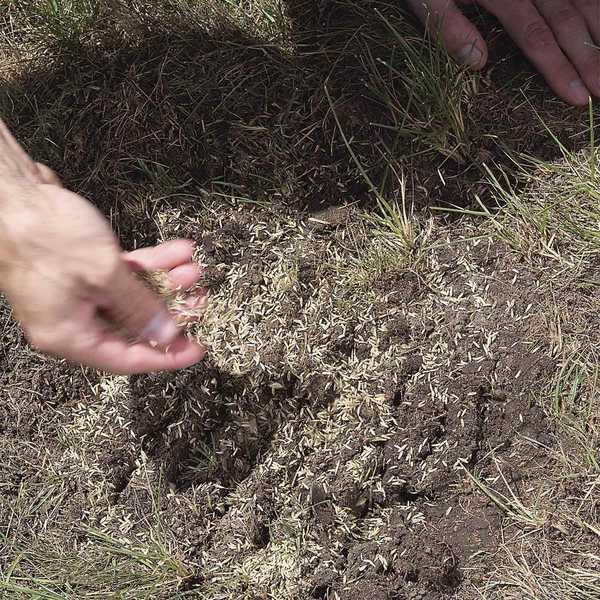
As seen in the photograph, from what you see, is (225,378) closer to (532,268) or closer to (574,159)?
(532,268)

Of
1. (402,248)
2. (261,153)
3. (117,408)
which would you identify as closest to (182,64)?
(261,153)

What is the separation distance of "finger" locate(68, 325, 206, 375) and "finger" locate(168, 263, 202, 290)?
0.32 meters

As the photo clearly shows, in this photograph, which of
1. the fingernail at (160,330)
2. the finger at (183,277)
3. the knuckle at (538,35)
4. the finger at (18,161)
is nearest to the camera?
the finger at (18,161)

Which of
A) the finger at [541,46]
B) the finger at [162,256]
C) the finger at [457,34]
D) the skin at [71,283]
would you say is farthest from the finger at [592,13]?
the skin at [71,283]

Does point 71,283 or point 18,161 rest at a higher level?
point 18,161

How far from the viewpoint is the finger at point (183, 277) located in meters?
2.16

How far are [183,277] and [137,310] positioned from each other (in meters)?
0.41

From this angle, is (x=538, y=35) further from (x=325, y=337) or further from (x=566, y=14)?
(x=325, y=337)

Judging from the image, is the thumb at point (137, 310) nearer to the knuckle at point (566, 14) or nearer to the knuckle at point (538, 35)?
the knuckle at point (538, 35)

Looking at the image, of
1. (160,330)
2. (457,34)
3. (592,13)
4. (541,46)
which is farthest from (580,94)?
(160,330)

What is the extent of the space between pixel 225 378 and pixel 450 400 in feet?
2.00

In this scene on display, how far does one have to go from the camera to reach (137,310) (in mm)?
1766

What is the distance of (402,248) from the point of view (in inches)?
86.8

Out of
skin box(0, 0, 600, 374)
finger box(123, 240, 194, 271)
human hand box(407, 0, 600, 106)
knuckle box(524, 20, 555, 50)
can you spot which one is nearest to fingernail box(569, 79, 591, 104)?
human hand box(407, 0, 600, 106)
